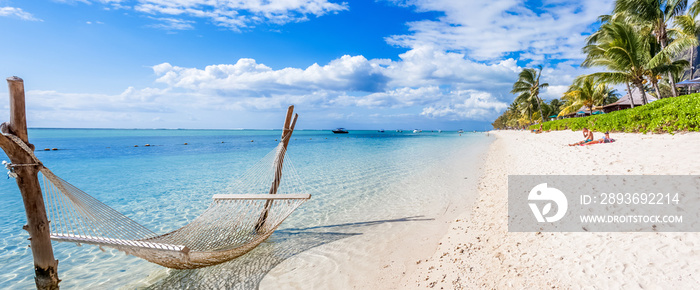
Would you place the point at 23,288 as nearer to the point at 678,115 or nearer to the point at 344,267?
the point at 344,267

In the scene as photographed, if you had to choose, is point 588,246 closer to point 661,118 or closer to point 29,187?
point 29,187

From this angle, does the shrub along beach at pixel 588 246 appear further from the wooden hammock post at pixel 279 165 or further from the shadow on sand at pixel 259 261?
the wooden hammock post at pixel 279 165

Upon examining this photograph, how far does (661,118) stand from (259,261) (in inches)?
487

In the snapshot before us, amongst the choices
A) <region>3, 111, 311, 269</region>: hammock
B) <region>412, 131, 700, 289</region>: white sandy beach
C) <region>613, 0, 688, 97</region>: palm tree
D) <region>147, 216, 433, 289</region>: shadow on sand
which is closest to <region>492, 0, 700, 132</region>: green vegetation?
<region>613, 0, 688, 97</region>: palm tree

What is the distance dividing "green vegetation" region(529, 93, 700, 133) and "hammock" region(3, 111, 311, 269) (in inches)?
415

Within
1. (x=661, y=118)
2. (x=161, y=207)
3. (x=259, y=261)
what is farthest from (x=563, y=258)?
(x=661, y=118)

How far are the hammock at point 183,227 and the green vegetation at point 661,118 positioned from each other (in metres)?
10.5

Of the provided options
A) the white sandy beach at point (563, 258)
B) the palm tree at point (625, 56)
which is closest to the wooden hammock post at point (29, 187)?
the white sandy beach at point (563, 258)

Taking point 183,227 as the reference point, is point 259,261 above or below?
below

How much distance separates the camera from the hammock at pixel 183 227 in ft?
9.93

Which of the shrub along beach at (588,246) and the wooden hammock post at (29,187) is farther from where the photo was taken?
the shrub along beach at (588,246)

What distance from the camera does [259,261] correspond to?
181 inches

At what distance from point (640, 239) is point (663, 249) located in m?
0.30

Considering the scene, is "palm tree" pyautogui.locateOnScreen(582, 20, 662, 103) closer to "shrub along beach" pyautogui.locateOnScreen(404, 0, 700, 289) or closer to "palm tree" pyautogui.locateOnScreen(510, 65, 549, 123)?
"shrub along beach" pyautogui.locateOnScreen(404, 0, 700, 289)
